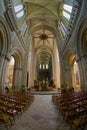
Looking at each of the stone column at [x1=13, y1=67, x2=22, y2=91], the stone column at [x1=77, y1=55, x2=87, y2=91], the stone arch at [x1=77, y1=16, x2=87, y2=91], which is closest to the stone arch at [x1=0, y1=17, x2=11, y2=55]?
the stone column at [x1=13, y1=67, x2=22, y2=91]

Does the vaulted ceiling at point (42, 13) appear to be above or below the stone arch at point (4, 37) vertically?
above

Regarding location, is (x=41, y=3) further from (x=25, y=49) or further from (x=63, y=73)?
(x=63, y=73)

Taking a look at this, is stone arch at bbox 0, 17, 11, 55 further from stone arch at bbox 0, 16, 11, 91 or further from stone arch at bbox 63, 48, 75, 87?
stone arch at bbox 63, 48, 75, 87

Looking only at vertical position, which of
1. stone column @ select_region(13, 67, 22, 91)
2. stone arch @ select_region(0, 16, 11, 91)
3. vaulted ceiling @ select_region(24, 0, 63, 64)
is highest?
vaulted ceiling @ select_region(24, 0, 63, 64)

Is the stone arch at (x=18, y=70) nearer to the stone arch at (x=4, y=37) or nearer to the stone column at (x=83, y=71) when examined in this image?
the stone arch at (x=4, y=37)

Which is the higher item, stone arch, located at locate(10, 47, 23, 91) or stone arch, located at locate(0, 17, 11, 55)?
stone arch, located at locate(0, 17, 11, 55)

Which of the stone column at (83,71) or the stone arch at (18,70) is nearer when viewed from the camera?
the stone column at (83,71)

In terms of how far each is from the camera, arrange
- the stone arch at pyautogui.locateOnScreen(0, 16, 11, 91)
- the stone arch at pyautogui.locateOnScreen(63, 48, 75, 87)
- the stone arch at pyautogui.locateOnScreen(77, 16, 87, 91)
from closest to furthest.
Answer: the stone arch at pyautogui.locateOnScreen(0, 16, 11, 91), the stone arch at pyautogui.locateOnScreen(77, 16, 87, 91), the stone arch at pyautogui.locateOnScreen(63, 48, 75, 87)

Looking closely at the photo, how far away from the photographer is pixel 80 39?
1413 centimetres

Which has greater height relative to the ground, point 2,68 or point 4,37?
point 4,37

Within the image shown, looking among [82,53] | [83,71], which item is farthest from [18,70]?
[82,53]

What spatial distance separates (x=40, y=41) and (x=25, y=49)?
12481mm

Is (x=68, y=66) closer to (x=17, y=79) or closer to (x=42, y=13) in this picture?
(x=17, y=79)

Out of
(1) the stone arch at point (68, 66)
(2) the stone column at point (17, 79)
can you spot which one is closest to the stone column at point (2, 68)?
(2) the stone column at point (17, 79)
